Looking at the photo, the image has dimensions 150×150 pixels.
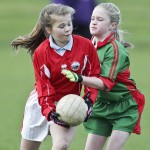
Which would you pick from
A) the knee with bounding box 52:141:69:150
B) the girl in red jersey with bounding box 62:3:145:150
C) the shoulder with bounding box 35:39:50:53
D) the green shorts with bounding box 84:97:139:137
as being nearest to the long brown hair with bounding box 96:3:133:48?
the girl in red jersey with bounding box 62:3:145:150

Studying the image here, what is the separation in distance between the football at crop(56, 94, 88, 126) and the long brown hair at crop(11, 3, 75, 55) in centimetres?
78

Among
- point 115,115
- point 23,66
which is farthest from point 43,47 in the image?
point 23,66

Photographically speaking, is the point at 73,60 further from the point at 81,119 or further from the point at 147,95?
the point at 147,95

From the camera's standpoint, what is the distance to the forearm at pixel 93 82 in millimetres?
7492

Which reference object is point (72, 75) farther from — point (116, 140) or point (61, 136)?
point (116, 140)

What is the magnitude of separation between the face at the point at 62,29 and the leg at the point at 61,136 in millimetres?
766

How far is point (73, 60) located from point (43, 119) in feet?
2.67

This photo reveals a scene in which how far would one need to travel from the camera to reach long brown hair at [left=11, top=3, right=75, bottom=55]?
25.3 ft

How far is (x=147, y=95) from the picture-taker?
1479 centimetres

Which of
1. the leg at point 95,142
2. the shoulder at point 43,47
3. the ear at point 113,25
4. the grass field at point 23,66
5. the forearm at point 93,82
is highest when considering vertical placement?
the ear at point 113,25

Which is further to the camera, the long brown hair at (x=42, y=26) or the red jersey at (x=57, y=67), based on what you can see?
the long brown hair at (x=42, y=26)

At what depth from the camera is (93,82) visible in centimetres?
757

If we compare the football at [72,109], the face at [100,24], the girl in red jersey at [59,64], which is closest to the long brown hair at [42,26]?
the girl in red jersey at [59,64]

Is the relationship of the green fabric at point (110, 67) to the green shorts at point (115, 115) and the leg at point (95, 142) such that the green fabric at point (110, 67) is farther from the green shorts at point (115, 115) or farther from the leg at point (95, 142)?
the leg at point (95, 142)
